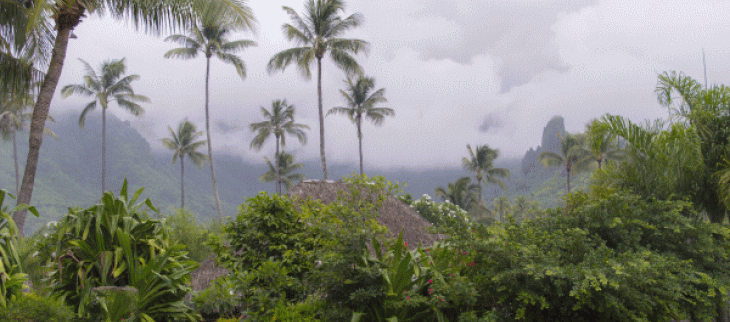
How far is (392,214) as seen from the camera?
8898mm

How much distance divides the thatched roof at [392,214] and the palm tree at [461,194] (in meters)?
17.9

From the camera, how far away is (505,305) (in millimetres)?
3230

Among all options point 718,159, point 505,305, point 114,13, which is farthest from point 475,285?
point 114,13

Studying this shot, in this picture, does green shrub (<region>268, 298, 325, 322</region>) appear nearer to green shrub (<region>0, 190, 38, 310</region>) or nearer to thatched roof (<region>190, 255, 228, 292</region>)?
green shrub (<region>0, 190, 38, 310</region>)

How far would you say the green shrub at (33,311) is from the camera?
2648 mm

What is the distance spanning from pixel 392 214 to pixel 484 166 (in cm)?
2102

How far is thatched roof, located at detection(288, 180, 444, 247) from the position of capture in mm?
8539

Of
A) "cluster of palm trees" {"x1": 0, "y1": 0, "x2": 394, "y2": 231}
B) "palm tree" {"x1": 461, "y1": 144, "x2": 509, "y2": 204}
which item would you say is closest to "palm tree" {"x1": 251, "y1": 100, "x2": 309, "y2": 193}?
"cluster of palm trees" {"x1": 0, "y1": 0, "x2": 394, "y2": 231}

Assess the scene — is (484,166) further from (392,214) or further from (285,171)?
(392,214)

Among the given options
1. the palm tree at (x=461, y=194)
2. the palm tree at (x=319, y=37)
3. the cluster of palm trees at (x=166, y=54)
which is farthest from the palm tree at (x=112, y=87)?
the palm tree at (x=461, y=194)

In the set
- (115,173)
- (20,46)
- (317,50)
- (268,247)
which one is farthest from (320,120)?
(115,173)

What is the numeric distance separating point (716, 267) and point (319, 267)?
3.72 metres

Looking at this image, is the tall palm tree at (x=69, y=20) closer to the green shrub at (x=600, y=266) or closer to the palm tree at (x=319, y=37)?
the green shrub at (x=600, y=266)

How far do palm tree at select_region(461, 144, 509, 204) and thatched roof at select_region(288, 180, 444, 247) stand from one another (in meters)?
20.0
